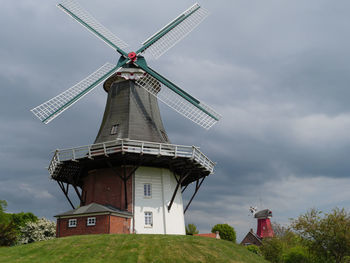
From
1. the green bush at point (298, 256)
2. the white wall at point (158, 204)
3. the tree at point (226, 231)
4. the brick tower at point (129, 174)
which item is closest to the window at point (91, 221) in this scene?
the brick tower at point (129, 174)

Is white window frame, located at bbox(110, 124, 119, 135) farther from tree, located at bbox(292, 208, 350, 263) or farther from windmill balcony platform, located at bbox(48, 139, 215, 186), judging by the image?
tree, located at bbox(292, 208, 350, 263)

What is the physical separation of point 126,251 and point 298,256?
753 inches

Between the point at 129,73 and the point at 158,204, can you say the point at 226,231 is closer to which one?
the point at 158,204

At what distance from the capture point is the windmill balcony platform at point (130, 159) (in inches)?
835

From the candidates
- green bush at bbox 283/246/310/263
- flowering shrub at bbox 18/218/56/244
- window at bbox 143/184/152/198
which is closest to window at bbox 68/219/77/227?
window at bbox 143/184/152/198

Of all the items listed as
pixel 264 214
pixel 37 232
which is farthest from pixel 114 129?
pixel 264 214

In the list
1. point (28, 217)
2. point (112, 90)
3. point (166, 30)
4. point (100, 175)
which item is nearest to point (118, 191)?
point (100, 175)

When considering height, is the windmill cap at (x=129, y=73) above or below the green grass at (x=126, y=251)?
above

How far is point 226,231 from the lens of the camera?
51.0 meters

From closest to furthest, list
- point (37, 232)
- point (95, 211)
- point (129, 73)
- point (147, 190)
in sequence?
point (95, 211) < point (147, 190) < point (129, 73) < point (37, 232)

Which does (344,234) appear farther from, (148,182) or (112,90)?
(112,90)

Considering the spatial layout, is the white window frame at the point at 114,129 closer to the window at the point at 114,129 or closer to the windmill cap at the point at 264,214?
the window at the point at 114,129

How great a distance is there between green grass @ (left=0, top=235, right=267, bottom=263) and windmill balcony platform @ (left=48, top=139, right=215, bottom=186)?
5.58 metres

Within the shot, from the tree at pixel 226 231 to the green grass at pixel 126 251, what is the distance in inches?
1325
